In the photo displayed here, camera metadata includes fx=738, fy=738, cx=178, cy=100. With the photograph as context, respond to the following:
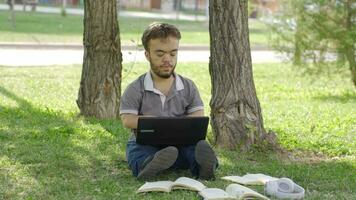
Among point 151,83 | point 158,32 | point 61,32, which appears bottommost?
point 61,32

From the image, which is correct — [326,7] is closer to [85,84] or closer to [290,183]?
[85,84]

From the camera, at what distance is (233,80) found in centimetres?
647

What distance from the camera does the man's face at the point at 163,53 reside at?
523cm

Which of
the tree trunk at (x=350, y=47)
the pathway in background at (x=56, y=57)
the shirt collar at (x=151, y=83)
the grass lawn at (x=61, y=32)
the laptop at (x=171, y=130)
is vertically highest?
the shirt collar at (x=151, y=83)

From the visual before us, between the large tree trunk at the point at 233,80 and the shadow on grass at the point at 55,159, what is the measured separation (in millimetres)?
1018

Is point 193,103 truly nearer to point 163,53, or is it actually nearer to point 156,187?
point 163,53

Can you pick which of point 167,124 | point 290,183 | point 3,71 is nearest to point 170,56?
point 167,124

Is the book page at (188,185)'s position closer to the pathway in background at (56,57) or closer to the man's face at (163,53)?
the man's face at (163,53)

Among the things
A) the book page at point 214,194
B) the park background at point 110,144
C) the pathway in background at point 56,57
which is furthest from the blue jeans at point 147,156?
the pathway in background at point 56,57

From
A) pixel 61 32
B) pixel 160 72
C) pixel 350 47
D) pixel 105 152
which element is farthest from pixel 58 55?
pixel 160 72

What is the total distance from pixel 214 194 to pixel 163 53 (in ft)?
3.64

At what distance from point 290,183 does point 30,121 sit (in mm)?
3767

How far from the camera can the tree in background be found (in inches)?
492

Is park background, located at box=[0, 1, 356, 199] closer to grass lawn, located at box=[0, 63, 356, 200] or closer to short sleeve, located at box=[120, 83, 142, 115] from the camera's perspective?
grass lawn, located at box=[0, 63, 356, 200]
